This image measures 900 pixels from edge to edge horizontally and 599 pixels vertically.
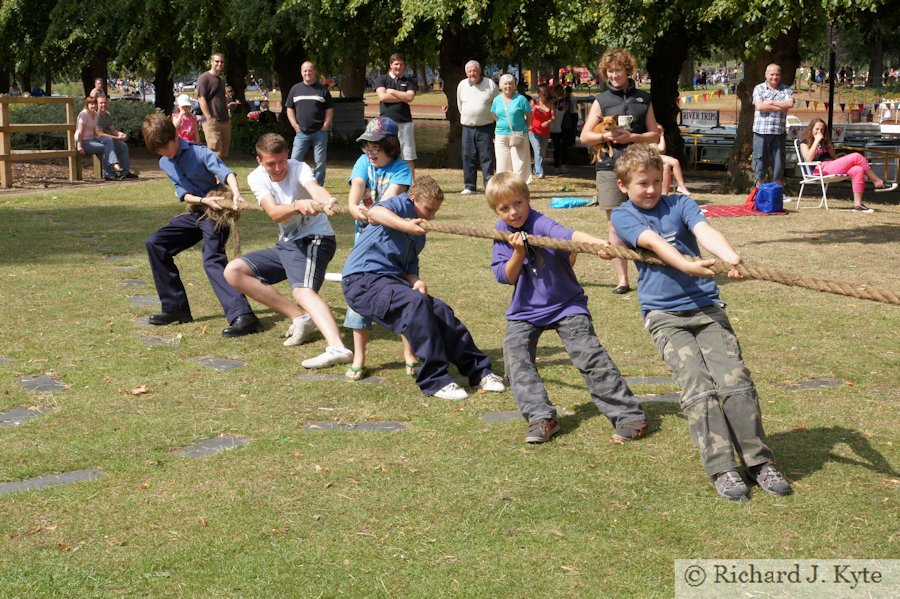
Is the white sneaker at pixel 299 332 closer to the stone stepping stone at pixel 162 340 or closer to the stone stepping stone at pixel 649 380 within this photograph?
the stone stepping stone at pixel 162 340

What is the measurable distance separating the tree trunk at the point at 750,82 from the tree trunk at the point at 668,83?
4.69 m

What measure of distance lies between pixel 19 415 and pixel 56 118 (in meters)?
20.0

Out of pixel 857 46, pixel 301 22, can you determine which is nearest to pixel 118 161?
pixel 301 22

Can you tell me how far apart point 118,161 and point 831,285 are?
58.1 ft

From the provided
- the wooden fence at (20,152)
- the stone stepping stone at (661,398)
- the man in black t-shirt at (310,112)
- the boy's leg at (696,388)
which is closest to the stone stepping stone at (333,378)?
the stone stepping stone at (661,398)

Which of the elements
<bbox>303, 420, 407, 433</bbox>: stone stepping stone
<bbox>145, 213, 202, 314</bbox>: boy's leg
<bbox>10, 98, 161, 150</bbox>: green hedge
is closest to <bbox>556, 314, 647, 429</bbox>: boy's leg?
<bbox>303, 420, 407, 433</bbox>: stone stepping stone

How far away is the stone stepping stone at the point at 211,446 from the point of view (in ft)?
18.1

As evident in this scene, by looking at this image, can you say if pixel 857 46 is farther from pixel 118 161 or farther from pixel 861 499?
pixel 861 499

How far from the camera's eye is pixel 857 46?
229 ft

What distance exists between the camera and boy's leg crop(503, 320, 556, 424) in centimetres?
561

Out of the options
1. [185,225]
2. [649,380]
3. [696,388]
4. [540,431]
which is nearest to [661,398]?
[649,380]

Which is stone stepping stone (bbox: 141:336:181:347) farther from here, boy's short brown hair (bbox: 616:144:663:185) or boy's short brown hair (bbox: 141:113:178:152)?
boy's short brown hair (bbox: 616:144:663:185)

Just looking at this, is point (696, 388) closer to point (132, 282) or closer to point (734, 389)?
point (734, 389)

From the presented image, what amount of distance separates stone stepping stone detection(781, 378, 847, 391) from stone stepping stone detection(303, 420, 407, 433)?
7.54 feet
